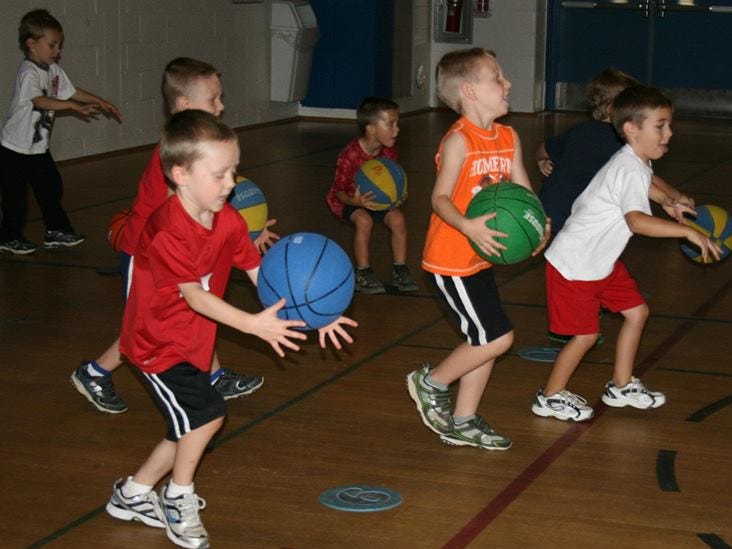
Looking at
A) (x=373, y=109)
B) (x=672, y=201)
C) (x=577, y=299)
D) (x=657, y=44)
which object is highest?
(x=657, y=44)

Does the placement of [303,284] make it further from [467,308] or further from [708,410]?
[708,410]

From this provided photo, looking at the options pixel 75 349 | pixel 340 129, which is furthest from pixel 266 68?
pixel 75 349

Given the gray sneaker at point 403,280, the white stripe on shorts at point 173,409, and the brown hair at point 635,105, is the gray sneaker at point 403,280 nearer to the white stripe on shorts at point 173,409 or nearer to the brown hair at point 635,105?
the brown hair at point 635,105

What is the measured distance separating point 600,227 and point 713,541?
1.50 meters

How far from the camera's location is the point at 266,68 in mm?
15562

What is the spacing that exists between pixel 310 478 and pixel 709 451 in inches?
61.7

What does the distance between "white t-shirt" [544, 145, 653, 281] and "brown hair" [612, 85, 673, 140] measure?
0.11 m

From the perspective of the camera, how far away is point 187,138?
3900mm

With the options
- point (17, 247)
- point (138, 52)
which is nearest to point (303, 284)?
point (17, 247)

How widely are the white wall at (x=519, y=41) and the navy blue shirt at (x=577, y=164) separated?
11062 mm

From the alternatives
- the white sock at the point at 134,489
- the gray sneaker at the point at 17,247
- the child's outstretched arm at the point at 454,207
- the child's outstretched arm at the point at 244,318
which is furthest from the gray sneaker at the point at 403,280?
the child's outstretched arm at the point at 244,318

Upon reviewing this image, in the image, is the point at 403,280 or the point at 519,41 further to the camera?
the point at 519,41

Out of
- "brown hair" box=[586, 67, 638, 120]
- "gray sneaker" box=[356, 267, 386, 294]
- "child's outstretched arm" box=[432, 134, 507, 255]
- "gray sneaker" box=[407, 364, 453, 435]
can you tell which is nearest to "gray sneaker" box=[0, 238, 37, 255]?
"gray sneaker" box=[356, 267, 386, 294]

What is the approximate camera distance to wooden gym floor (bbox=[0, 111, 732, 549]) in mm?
4172
